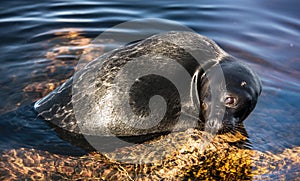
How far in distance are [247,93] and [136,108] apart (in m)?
1.26

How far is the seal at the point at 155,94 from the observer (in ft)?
16.8

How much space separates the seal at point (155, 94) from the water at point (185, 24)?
591 millimetres

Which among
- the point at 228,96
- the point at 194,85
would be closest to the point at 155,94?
the point at 194,85

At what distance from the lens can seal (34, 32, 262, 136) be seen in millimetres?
5129

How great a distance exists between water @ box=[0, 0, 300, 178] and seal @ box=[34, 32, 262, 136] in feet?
1.94

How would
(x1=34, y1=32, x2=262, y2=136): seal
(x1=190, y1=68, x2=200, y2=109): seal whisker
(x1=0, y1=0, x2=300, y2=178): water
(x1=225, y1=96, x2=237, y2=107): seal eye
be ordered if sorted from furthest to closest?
1. (x1=0, y1=0, x2=300, y2=178): water
2. (x1=190, y1=68, x2=200, y2=109): seal whisker
3. (x1=34, y1=32, x2=262, y2=136): seal
4. (x1=225, y1=96, x2=237, y2=107): seal eye

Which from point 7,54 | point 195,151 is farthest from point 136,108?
point 7,54

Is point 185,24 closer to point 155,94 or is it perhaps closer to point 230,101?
point 155,94

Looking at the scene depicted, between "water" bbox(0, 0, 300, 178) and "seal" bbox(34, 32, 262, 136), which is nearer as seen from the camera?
"seal" bbox(34, 32, 262, 136)

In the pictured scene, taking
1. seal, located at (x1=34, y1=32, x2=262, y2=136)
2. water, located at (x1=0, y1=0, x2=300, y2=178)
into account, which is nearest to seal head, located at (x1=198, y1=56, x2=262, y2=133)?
seal, located at (x1=34, y1=32, x2=262, y2=136)

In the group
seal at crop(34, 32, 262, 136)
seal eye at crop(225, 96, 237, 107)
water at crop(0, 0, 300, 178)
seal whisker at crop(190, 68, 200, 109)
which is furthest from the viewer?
water at crop(0, 0, 300, 178)

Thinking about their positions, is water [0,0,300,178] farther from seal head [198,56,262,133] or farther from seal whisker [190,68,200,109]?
seal whisker [190,68,200,109]

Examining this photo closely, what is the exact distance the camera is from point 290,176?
4.73 metres

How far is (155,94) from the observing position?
523 centimetres
